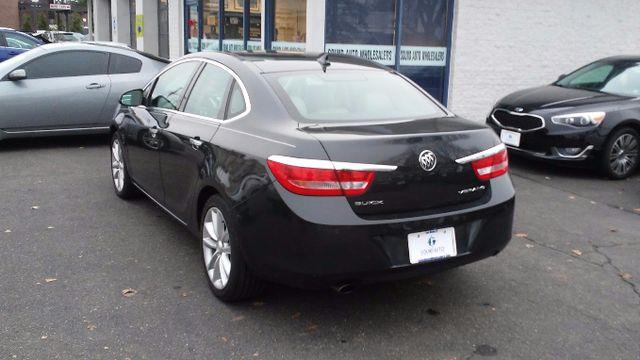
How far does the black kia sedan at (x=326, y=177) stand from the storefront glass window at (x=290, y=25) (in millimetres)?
6395

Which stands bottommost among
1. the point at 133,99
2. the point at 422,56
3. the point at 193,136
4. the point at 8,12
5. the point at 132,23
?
the point at 193,136

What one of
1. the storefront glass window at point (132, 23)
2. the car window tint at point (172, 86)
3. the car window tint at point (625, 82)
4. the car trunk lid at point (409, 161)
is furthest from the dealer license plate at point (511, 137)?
the storefront glass window at point (132, 23)

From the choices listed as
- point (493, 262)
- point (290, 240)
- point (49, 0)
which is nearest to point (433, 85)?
point (493, 262)

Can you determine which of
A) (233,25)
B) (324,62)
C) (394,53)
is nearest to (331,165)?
(324,62)

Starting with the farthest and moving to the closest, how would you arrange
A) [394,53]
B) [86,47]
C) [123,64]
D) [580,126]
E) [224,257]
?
[394,53]
[123,64]
[86,47]
[580,126]
[224,257]

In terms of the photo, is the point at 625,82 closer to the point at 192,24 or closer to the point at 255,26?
the point at 255,26

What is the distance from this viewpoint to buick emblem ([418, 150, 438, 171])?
3.30 m

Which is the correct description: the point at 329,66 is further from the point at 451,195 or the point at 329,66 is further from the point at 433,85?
the point at 433,85

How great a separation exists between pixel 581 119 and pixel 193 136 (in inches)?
202

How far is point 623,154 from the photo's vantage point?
756 centimetres

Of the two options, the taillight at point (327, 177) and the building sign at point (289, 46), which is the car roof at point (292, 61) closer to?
the taillight at point (327, 177)

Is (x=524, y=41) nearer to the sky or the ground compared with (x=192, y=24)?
nearer to the ground

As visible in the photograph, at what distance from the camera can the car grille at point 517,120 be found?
754cm

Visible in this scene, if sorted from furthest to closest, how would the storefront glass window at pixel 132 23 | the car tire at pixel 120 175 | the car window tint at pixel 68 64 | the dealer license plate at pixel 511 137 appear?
the storefront glass window at pixel 132 23
the car window tint at pixel 68 64
the dealer license plate at pixel 511 137
the car tire at pixel 120 175
